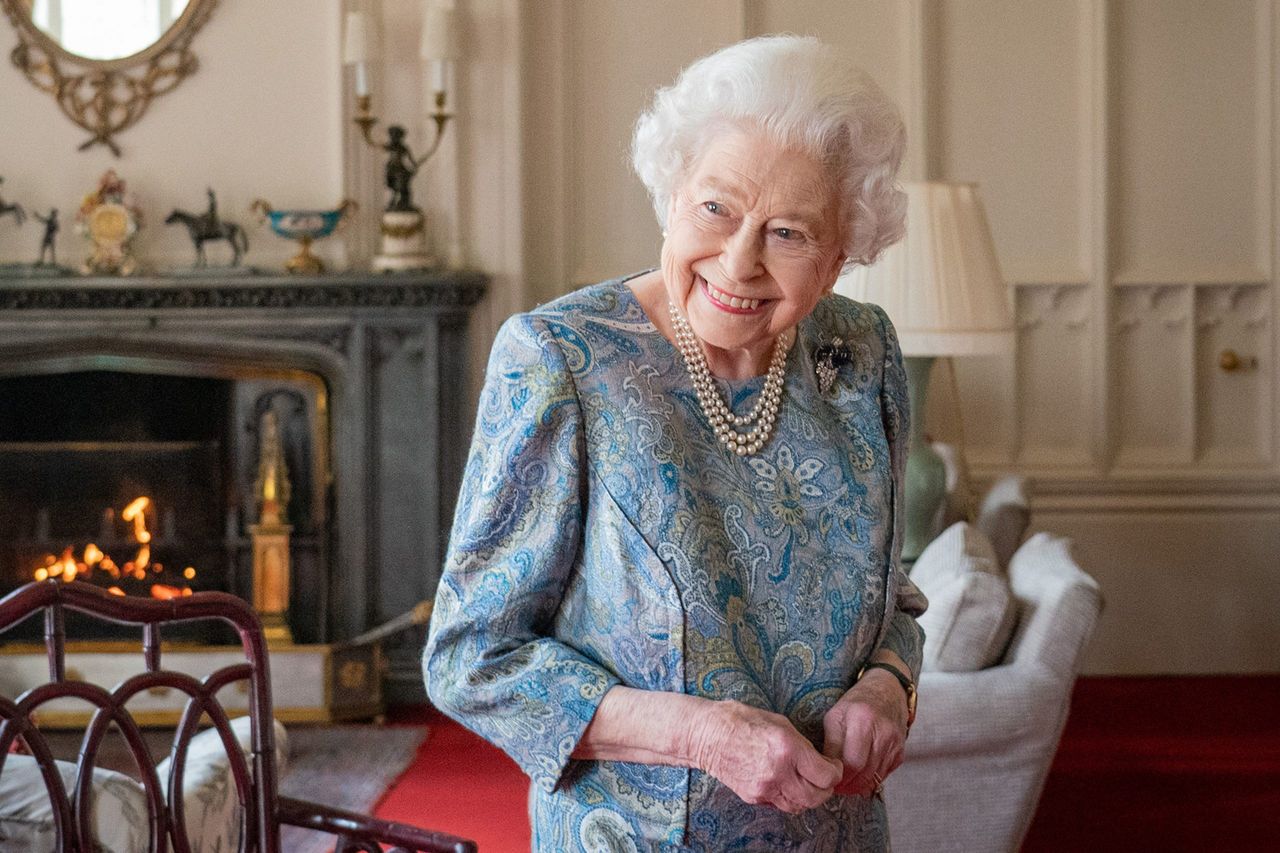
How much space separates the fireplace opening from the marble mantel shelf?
0.29 meters

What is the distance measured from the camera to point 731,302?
1362 millimetres

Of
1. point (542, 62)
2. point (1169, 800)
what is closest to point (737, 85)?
point (1169, 800)

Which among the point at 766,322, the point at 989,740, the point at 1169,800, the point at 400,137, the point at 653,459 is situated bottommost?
the point at 1169,800

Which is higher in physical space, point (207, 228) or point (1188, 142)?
point (1188, 142)

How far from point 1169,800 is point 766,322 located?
118 inches

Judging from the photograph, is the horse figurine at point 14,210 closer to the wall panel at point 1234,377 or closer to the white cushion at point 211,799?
the white cushion at point 211,799

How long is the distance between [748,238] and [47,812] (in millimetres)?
827

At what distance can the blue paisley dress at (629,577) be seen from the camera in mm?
1294

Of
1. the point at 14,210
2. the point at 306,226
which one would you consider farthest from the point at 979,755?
the point at 14,210

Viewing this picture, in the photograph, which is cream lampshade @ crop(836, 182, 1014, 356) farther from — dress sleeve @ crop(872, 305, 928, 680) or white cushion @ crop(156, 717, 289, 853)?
white cushion @ crop(156, 717, 289, 853)

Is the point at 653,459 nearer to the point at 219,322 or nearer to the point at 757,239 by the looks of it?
the point at 757,239

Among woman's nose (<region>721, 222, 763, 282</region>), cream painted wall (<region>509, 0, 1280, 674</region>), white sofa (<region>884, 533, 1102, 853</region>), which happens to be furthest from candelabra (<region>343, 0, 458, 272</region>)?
woman's nose (<region>721, 222, 763, 282</region>)

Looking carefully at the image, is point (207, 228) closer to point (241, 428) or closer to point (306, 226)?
point (306, 226)

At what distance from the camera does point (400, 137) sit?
4652 mm
